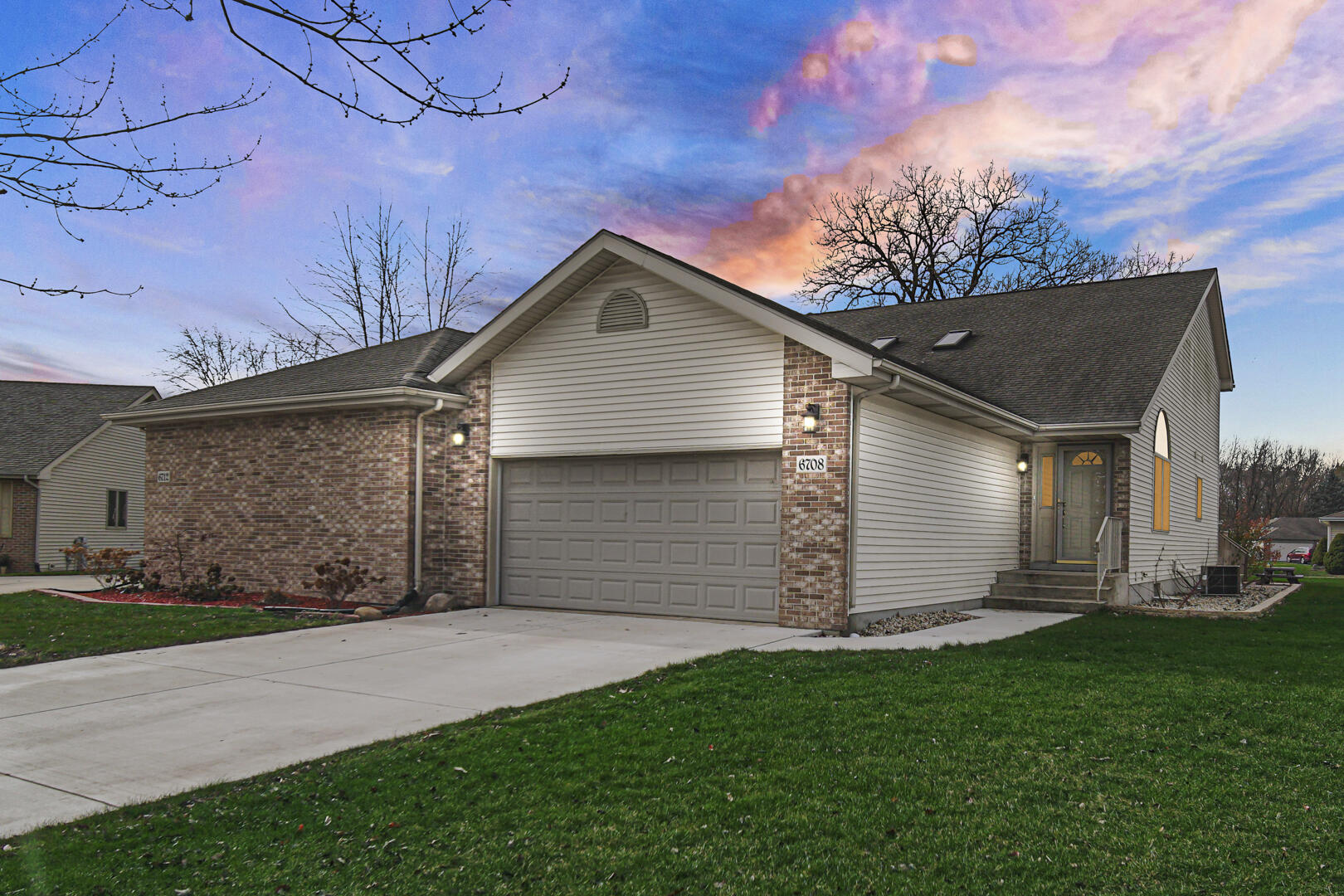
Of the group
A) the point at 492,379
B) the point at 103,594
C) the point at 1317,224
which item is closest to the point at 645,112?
the point at 492,379

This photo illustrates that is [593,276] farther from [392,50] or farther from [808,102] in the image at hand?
[392,50]

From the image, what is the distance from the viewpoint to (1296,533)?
61.3m

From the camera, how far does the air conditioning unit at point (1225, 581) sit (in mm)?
16453

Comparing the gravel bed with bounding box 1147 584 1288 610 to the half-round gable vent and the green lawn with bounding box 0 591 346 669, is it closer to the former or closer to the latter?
the half-round gable vent

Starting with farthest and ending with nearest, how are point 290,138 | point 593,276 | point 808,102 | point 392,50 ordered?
point 808,102
point 593,276
point 290,138
point 392,50

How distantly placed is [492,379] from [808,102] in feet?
22.7

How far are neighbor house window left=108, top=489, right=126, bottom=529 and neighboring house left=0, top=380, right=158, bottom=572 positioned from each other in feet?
0.08

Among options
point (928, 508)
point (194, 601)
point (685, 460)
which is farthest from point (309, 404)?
point (928, 508)

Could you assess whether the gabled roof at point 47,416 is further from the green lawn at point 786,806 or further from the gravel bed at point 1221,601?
the gravel bed at point 1221,601

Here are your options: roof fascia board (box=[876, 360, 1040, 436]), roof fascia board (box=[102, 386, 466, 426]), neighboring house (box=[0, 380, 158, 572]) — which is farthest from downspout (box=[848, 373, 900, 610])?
neighboring house (box=[0, 380, 158, 572])

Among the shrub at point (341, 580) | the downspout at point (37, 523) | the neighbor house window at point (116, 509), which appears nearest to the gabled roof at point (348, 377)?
the shrub at point (341, 580)

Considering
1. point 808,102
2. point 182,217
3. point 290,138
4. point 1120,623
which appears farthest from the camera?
point 808,102

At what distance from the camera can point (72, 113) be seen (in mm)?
4617

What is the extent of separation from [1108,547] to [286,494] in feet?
40.5
